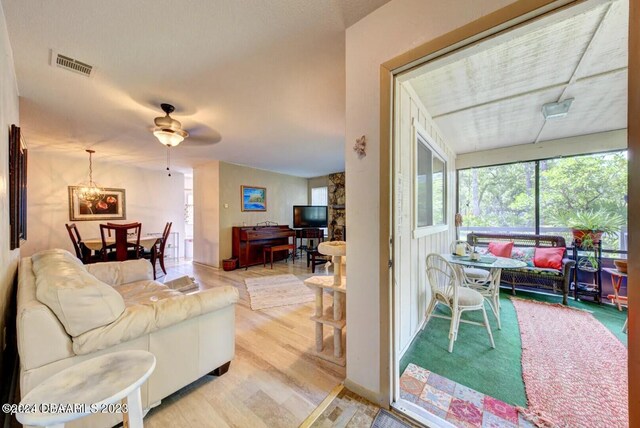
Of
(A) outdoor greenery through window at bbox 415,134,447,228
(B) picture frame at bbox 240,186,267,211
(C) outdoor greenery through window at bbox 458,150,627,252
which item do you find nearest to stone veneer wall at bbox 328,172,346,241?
(B) picture frame at bbox 240,186,267,211

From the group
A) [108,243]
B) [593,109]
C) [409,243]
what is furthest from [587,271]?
[108,243]

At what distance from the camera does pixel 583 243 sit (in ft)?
10.2

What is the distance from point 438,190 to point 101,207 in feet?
22.8

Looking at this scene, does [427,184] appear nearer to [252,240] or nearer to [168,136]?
[168,136]

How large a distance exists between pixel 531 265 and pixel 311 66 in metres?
4.14

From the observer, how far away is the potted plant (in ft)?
9.87

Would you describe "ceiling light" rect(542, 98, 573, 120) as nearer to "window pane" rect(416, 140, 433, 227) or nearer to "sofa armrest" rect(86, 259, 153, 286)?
"window pane" rect(416, 140, 433, 227)

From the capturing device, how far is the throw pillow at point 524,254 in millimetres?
3553

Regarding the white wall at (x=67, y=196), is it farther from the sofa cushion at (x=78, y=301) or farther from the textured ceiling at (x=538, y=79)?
the textured ceiling at (x=538, y=79)

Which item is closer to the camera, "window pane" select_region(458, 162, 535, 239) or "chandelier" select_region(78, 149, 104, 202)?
"window pane" select_region(458, 162, 535, 239)

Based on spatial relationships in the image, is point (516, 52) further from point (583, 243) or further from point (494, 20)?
point (583, 243)

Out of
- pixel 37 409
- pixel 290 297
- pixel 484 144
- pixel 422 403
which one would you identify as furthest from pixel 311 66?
pixel 484 144

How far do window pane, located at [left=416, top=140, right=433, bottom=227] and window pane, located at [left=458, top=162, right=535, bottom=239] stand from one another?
7.28 feet

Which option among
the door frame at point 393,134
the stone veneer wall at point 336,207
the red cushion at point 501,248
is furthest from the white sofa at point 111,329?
the stone veneer wall at point 336,207
